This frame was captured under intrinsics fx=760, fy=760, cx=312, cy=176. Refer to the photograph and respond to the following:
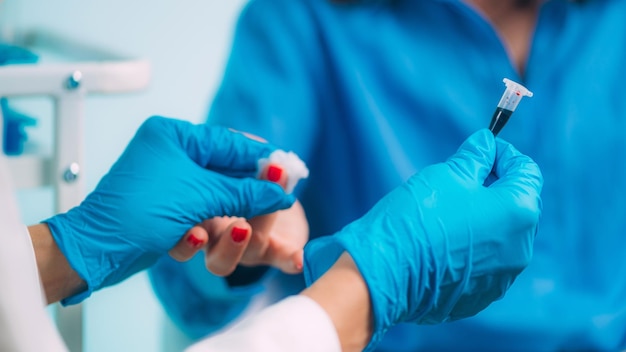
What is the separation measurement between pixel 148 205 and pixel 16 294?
0.27m

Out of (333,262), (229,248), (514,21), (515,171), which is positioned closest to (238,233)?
(229,248)

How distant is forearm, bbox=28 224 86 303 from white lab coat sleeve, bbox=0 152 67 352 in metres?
0.24

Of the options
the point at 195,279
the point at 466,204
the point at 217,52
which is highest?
the point at 466,204

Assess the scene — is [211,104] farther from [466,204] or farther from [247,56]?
[466,204]

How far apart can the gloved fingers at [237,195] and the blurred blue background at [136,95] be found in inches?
26.4

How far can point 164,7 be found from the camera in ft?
5.03

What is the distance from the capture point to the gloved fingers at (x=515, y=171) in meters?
0.57

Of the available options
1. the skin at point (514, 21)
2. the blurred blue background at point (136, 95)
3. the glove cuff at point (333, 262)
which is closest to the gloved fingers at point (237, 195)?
the glove cuff at point (333, 262)

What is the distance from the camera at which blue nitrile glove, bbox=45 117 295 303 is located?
0.67m

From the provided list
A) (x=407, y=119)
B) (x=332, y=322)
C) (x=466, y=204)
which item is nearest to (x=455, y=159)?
(x=466, y=204)

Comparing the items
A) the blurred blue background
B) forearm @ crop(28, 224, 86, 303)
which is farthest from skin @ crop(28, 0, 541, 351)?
the blurred blue background

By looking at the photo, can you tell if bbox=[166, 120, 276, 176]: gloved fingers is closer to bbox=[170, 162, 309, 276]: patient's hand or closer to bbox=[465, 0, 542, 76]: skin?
bbox=[170, 162, 309, 276]: patient's hand

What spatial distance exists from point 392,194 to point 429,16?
1.40 ft

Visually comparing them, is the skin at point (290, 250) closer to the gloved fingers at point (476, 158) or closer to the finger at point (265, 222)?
the finger at point (265, 222)
